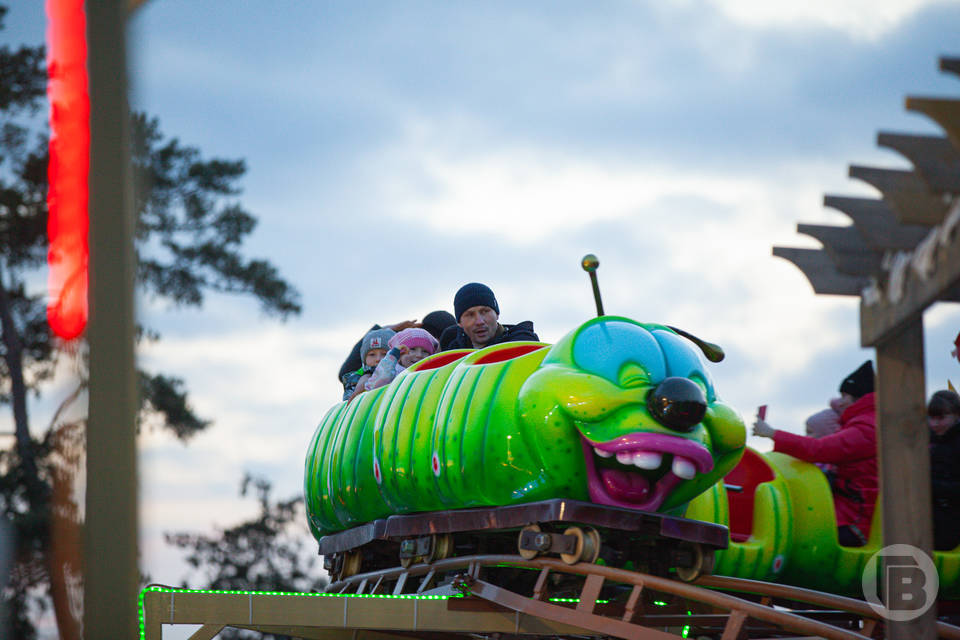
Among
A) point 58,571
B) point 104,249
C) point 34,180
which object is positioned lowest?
point 58,571

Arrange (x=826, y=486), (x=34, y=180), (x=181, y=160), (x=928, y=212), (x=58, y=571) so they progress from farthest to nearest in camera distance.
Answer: (x=181, y=160)
(x=34, y=180)
(x=58, y=571)
(x=826, y=486)
(x=928, y=212)

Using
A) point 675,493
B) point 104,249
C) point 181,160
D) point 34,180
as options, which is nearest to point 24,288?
point 34,180

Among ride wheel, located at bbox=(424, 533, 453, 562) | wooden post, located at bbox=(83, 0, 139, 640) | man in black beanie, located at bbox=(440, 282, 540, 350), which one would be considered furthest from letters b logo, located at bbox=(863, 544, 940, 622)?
man in black beanie, located at bbox=(440, 282, 540, 350)

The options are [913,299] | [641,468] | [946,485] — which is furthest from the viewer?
[946,485]

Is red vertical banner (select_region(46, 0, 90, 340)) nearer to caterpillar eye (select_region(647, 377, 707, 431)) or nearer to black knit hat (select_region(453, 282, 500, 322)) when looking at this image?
black knit hat (select_region(453, 282, 500, 322))

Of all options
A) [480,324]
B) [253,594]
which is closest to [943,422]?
[480,324]

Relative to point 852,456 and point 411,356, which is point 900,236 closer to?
point 852,456

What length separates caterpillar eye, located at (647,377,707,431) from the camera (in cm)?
499

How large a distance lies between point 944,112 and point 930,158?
0.30m

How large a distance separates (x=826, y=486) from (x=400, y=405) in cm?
235

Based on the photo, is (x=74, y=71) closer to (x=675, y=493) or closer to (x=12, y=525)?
(x=12, y=525)

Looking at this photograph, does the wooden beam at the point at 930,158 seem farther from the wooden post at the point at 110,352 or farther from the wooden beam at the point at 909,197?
the wooden post at the point at 110,352

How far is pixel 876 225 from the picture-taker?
373cm

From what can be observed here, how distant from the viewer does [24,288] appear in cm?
1728
